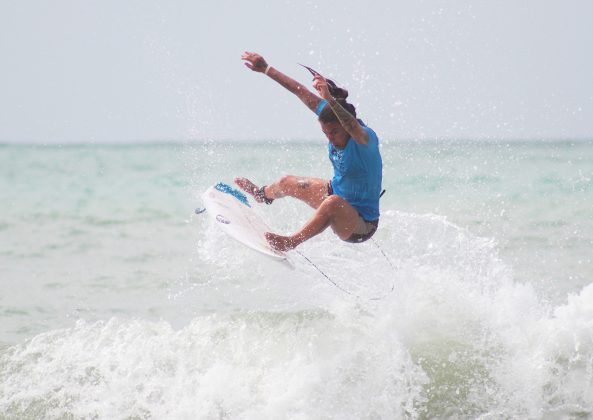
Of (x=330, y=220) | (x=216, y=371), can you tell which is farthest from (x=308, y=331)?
(x=330, y=220)

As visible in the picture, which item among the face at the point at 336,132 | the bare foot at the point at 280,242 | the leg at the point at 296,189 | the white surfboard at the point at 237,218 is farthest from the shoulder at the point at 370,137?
the white surfboard at the point at 237,218

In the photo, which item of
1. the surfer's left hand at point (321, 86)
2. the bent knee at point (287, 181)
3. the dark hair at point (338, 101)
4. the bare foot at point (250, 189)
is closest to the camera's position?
the surfer's left hand at point (321, 86)

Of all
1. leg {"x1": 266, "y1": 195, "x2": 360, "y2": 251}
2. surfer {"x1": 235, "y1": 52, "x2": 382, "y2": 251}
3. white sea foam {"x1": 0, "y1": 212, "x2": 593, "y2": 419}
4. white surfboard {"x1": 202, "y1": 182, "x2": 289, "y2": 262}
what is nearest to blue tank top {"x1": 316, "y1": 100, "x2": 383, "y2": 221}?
surfer {"x1": 235, "y1": 52, "x2": 382, "y2": 251}

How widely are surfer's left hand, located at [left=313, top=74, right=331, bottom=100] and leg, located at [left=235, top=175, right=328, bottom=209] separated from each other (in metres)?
1.19

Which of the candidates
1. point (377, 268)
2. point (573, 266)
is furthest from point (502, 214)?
point (377, 268)

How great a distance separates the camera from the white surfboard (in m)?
6.92

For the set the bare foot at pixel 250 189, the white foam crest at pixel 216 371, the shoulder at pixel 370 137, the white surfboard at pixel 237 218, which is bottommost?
the white foam crest at pixel 216 371

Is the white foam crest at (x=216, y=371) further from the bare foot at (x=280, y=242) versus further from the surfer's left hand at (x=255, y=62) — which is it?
the surfer's left hand at (x=255, y=62)

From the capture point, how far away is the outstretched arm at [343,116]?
617 centimetres

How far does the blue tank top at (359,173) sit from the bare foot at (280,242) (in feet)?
1.66

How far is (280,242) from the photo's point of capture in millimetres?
6887

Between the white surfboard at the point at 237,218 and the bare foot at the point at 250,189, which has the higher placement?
the bare foot at the point at 250,189

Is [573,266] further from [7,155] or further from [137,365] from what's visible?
[7,155]

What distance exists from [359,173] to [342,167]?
0.13 meters
